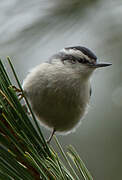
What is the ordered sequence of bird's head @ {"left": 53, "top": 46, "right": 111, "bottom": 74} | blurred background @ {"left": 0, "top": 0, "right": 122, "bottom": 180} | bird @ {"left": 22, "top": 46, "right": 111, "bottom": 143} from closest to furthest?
blurred background @ {"left": 0, "top": 0, "right": 122, "bottom": 180} → bird @ {"left": 22, "top": 46, "right": 111, "bottom": 143} → bird's head @ {"left": 53, "top": 46, "right": 111, "bottom": 74}

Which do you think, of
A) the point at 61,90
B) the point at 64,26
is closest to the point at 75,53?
the point at 61,90

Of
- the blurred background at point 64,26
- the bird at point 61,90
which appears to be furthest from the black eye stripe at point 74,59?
the blurred background at point 64,26

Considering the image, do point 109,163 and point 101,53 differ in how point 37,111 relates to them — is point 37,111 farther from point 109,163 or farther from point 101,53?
point 109,163

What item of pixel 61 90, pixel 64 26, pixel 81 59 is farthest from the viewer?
pixel 81 59

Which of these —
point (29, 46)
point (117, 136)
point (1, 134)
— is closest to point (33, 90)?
point (29, 46)

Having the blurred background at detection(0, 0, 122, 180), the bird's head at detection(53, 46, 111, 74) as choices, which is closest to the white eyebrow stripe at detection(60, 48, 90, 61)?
the bird's head at detection(53, 46, 111, 74)

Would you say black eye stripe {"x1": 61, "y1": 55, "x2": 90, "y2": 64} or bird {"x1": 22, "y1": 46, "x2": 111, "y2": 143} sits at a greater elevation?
black eye stripe {"x1": 61, "y1": 55, "x2": 90, "y2": 64}

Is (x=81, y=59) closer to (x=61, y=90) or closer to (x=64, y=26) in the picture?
(x=61, y=90)

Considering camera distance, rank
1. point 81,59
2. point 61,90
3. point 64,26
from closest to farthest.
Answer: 1. point 64,26
2. point 61,90
3. point 81,59

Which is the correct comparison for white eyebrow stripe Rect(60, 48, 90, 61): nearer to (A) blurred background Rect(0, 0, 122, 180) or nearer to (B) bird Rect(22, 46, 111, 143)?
(B) bird Rect(22, 46, 111, 143)
